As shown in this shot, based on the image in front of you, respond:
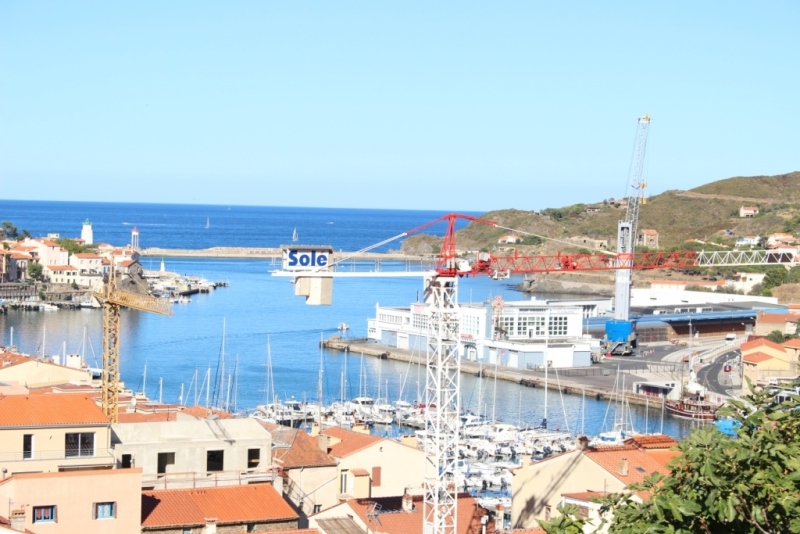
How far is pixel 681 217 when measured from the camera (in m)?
102

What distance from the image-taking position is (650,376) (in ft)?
116

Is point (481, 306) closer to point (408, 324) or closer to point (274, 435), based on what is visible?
point (408, 324)

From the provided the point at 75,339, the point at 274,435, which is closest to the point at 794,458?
the point at 274,435

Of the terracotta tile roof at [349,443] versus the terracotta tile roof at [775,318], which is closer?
the terracotta tile roof at [349,443]

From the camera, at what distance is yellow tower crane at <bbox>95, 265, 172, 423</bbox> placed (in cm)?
1688

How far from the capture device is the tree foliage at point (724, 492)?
6.34m

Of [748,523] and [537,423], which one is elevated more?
[748,523]

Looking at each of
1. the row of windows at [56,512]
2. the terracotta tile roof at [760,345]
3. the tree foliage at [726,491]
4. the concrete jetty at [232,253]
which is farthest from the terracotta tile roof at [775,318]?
the concrete jetty at [232,253]

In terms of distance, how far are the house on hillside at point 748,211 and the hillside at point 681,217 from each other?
0.56 meters

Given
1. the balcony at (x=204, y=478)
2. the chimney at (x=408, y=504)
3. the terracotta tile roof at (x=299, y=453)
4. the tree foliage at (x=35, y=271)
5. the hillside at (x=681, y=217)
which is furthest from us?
the hillside at (x=681, y=217)

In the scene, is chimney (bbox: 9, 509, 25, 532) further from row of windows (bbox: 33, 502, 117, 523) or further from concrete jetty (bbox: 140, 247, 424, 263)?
concrete jetty (bbox: 140, 247, 424, 263)

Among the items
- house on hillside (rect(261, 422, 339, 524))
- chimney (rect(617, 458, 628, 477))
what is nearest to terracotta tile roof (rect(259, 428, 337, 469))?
house on hillside (rect(261, 422, 339, 524))

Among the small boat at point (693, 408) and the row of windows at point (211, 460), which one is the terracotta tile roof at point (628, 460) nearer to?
the row of windows at point (211, 460)

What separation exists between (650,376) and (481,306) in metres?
6.65
